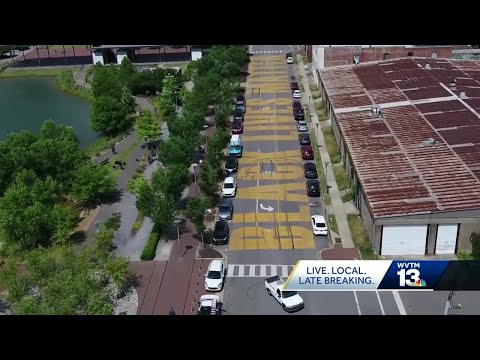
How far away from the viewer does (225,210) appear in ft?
118

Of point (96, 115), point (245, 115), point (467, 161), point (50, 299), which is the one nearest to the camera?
point (50, 299)

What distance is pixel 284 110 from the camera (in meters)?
57.2

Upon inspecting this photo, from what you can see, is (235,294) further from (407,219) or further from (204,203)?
(407,219)

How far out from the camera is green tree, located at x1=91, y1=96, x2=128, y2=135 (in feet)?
171

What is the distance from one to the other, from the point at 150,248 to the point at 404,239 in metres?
14.9

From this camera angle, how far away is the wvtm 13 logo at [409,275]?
23.3 m

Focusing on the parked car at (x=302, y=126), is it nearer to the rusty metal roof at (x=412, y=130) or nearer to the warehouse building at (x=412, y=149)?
the warehouse building at (x=412, y=149)

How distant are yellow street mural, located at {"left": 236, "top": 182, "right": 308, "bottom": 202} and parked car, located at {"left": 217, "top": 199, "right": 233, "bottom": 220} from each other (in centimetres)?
227

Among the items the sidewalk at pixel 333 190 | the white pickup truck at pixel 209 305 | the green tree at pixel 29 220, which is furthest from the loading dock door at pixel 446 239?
the green tree at pixel 29 220

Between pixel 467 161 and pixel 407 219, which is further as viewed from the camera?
pixel 467 161

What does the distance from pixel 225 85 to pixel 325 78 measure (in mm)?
10370

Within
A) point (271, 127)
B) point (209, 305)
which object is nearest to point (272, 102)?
point (271, 127)
